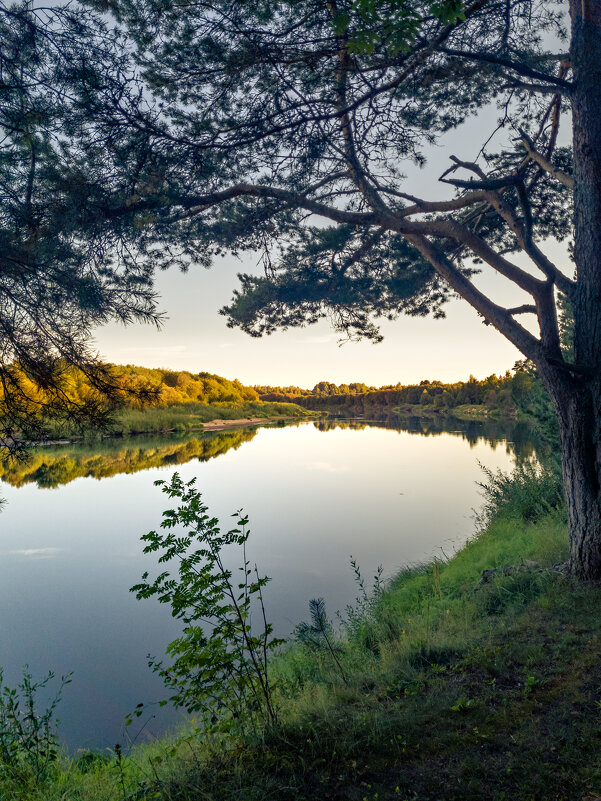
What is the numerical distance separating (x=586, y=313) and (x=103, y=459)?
872 inches

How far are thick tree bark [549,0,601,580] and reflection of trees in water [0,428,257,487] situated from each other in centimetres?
1400

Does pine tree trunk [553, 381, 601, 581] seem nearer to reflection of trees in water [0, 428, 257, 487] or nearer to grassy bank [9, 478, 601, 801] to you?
grassy bank [9, 478, 601, 801]

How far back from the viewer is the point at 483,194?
5.14m

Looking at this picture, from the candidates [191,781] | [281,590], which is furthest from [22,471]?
[191,781]

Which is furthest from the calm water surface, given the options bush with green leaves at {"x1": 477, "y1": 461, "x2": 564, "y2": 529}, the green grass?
the green grass

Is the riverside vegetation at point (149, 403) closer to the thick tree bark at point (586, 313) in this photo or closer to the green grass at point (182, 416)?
the green grass at point (182, 416)

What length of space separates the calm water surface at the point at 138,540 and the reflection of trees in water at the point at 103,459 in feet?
0.55

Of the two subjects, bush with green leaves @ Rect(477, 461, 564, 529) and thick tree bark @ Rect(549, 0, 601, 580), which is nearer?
thick tree bark @ Rect(549, 0, 601, 580)

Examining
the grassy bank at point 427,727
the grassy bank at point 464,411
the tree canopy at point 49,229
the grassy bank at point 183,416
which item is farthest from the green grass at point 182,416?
the grassy bank at point 464,411

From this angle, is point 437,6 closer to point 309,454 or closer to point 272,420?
point 309,454

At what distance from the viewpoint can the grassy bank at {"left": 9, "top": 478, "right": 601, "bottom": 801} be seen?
6.72 ft

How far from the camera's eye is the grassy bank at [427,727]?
2.05 meters

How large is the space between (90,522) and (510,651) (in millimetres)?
10448

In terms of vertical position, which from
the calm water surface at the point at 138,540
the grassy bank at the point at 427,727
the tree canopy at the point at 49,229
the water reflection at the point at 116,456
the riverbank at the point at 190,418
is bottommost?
the calm water surface at the point at 138,540
